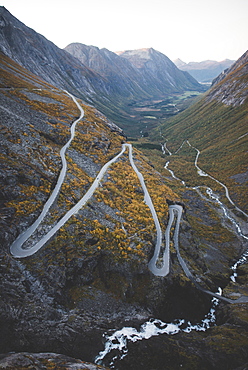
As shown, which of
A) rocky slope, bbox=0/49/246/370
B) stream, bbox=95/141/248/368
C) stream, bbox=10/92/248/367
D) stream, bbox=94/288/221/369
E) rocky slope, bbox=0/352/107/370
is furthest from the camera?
stream, bbox=10/92/248/367

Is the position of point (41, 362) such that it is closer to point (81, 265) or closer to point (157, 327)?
point (81, 265)

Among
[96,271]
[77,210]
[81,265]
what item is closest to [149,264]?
[96,271]

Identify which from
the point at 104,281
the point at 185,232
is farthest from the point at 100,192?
the point at 185,232

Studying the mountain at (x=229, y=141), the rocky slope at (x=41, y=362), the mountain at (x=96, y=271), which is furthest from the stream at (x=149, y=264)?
the mountain at (x=229, y=141)

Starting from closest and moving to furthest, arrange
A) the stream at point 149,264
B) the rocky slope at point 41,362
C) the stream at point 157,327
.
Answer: the rocky slope at point 41,362
the stream at point 157,327
the stream at point 149,264

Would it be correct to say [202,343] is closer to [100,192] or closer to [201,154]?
[100,192]

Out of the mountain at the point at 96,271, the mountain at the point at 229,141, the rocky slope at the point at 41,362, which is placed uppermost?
the mountain at the point at 229,141

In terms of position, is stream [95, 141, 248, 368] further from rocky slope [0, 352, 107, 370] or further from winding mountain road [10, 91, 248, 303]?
rocky slope [0, 352, 107, 370]

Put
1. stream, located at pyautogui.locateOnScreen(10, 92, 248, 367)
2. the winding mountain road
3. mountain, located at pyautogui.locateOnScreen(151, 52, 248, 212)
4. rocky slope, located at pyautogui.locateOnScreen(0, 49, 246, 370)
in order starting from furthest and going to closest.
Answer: mountain, located at pyautogui.locateOnScreen(151, 52, 248, 212) < the winding mountain road < stream, located at pyautogui.locateOnScreen(10, 92, 248, 367) < rocky slope, located at pyautogui.locateOnScreen(0, 49, 246, 370)

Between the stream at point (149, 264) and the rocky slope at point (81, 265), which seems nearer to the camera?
the rocky slope at point (81, 265)

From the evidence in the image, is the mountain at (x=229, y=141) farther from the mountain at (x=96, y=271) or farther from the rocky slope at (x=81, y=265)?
the rocky slope at (x=81, y=265)

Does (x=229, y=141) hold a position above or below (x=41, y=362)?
above

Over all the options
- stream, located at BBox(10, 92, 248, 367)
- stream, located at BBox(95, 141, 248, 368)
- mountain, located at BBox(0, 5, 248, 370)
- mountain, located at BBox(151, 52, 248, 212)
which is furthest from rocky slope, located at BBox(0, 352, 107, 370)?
mountain, located at BBox(151, 52, 248, 212)
